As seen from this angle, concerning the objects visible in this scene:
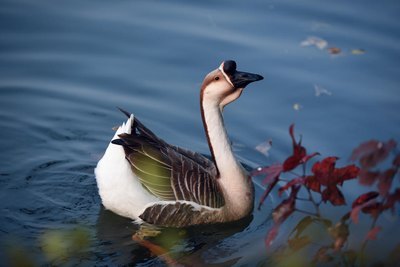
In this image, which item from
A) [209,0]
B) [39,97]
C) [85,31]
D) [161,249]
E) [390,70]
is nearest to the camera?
[161,249]

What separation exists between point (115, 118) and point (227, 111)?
147cm

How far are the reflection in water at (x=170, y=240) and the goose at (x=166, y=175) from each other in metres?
0.09

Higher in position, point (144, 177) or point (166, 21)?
→ point (166, 21)

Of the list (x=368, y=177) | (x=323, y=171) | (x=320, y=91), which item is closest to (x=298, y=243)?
(x=323, y=171)

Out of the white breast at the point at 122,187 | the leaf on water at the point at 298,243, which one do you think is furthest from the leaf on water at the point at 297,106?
the leaf on water at the point at 298,243

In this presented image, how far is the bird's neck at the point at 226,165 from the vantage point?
6.52 metres

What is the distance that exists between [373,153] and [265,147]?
421cm

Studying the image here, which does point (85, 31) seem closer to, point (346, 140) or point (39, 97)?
point (39, 97)

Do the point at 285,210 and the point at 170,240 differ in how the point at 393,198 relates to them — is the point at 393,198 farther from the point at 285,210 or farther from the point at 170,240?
the point at 170,240

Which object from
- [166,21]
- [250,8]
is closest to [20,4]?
[166,21]

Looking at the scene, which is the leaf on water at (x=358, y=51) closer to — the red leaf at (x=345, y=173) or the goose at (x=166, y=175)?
the goose at (x=166, y=175)

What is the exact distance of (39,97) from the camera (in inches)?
336

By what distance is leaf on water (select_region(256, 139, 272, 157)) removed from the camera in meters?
7.89

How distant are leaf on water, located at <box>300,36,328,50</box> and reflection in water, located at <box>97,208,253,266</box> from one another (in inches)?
147
